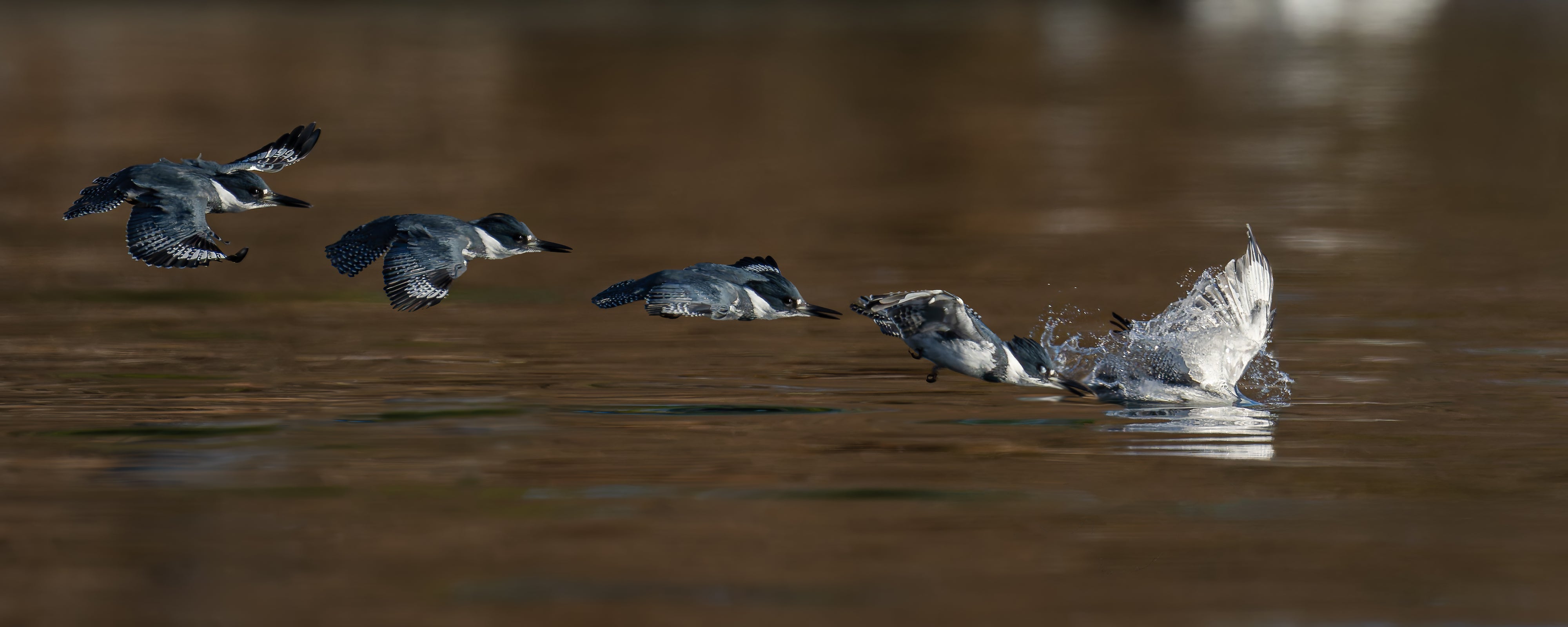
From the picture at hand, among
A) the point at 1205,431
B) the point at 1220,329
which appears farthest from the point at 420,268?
the point at 1220,329

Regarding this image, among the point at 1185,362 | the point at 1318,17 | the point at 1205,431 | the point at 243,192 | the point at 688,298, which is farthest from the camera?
the point at 1318,17

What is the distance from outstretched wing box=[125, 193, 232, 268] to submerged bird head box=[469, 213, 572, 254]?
98 cm

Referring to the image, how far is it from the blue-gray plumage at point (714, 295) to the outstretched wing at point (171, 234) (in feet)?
4.91

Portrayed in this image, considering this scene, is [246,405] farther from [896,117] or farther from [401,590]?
[896,117]

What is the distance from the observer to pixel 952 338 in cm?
842

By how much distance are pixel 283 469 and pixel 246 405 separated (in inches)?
49.2

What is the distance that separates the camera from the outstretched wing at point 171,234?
7.07 meters

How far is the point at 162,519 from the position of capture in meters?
7.14

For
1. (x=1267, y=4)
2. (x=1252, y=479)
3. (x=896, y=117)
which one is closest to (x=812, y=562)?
(x=1252, y=479)

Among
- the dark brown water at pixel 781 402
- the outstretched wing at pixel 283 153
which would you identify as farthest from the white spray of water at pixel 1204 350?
the outstretched wing at pixel 283 153

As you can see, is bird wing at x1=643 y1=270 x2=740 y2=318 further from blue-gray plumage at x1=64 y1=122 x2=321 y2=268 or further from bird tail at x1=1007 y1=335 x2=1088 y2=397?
bird tail at x1=1007 y1=335 x2=1088 y2=397

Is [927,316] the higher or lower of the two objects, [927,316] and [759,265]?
the lower

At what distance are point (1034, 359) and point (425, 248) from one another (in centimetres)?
301

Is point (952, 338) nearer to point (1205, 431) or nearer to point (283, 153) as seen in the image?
point (1205, 431)
